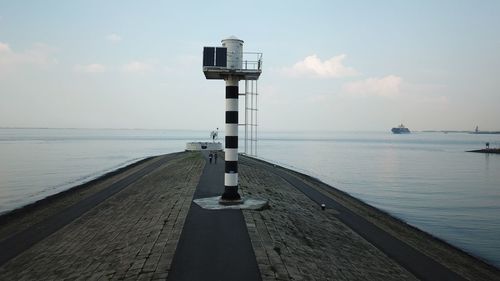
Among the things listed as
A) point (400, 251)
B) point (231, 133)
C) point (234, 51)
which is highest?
point (234, 51)

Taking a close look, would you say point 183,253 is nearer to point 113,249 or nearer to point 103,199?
point 113,249

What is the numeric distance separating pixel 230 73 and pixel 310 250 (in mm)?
8001

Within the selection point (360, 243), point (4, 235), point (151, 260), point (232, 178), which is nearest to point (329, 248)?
point (360, 243)

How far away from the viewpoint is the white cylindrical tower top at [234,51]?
16.9 metres

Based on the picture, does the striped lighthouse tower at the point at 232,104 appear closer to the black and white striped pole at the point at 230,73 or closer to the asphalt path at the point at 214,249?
the black and white striped pole at the point at 230,73

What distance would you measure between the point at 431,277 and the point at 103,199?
19578 millimetres

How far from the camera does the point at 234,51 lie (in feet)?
56.3

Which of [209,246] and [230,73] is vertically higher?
[230,73]

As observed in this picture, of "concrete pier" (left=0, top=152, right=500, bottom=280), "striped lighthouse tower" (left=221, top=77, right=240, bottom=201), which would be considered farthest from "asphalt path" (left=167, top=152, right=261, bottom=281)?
"striped lighthouse tower" (left=221, top=77, right=240, bottom=201)

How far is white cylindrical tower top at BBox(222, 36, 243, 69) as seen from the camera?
55.5 ft

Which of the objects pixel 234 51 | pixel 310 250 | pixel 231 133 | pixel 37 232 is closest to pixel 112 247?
pixel 231 133

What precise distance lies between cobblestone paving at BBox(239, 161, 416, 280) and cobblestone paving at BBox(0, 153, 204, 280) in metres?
2.71

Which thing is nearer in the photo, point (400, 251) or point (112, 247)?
point (112, 247)

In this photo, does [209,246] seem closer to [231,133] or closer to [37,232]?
[231,133]
